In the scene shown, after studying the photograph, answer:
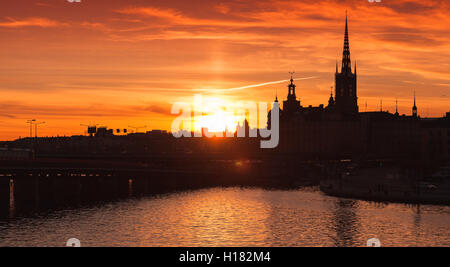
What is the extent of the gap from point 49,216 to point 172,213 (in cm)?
1812

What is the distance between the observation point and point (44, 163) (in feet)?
381

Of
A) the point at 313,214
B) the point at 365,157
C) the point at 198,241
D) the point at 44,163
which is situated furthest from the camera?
the point at 365,157

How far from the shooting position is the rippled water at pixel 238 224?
61.2 metres

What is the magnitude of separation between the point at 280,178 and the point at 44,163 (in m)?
73.2

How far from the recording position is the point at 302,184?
149 metres

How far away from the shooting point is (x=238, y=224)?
7381 centimetres

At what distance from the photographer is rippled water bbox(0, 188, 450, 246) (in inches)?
2410
